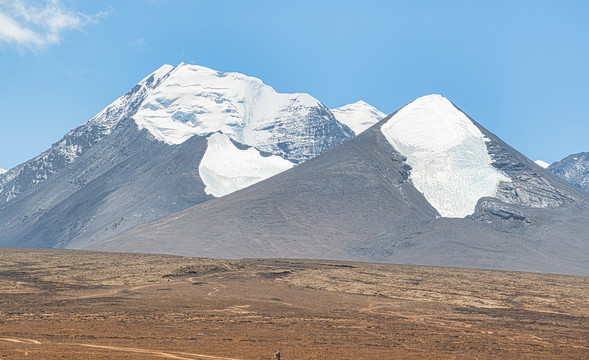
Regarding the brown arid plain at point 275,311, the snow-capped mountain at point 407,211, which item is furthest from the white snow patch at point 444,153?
the brown arid plain at point 275,311

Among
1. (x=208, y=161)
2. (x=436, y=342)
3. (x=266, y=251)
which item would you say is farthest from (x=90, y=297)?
(x=208, y=161)

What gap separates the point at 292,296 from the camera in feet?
203

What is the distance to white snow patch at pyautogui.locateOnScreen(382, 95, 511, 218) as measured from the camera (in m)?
Result: 155

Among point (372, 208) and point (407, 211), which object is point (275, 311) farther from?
point (407, 211)

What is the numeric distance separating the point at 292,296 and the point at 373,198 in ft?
281

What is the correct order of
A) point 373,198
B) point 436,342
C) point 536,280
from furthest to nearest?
point 373,198 → point 536,280 → point 436,342

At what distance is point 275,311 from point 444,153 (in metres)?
123

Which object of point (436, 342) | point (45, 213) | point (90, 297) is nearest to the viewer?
point (436, 342)

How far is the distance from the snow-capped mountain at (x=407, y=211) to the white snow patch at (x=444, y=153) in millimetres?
265

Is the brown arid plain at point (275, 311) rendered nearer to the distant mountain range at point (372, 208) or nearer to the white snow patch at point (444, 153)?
the distant mountain range at point (372, 208)

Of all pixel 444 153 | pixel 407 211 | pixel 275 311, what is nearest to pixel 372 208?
pixel 407 211

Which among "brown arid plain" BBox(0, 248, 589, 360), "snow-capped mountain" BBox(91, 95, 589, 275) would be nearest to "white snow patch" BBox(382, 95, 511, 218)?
"snow-capped mountain" BBox(91, 95, 589, 275)

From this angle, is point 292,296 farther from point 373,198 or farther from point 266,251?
point 373,198

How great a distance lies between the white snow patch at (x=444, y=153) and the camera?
15525 cm
